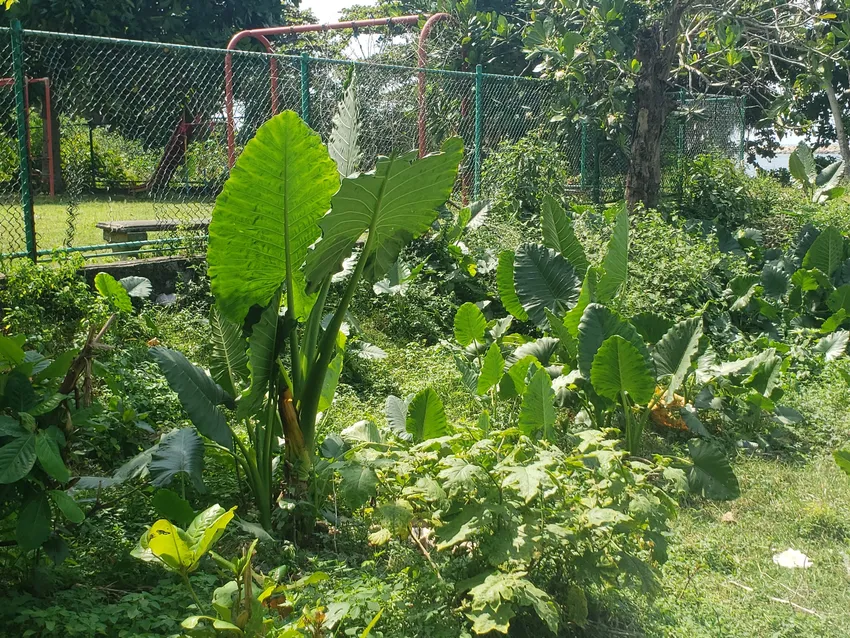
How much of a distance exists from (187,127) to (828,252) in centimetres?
612

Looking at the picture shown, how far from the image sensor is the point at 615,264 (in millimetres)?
4738

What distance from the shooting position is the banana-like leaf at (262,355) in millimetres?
2934

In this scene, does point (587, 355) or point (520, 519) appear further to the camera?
point (587, 355)

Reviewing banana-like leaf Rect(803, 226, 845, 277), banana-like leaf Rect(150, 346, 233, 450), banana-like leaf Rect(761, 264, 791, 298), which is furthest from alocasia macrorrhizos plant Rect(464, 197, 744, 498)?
A: banana-like leaf Rect(803, 226, 845, 277)

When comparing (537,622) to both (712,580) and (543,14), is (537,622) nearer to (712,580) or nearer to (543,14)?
(712,580)

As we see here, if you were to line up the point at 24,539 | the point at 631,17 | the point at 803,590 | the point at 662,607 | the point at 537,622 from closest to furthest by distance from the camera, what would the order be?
the point at 24,539, the point at 537,622, the point at 662,607, the point at 803,590, the point at 631,17

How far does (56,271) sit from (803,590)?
441 cm

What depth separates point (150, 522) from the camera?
10.3 ft

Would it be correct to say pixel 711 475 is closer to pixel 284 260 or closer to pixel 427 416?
pixel 427 416

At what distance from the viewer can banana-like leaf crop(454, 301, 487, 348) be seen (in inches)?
190

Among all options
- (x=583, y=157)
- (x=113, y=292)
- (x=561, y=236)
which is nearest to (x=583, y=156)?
(x=583, y=157)

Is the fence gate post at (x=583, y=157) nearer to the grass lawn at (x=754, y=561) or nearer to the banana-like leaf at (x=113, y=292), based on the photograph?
the grass lawn at (x=754, y=561)

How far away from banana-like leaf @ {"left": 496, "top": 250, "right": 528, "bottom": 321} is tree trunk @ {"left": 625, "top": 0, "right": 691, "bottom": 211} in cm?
475

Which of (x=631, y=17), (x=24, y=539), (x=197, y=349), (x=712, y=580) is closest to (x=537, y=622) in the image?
(x=712, y=580)
